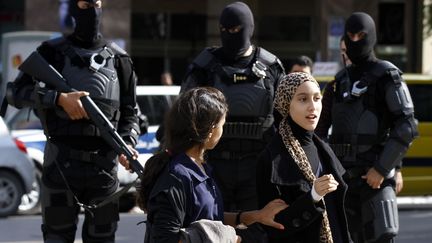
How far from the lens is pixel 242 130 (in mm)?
6688

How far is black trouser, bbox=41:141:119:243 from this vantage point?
6547 millimetres

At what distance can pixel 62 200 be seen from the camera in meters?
6.55

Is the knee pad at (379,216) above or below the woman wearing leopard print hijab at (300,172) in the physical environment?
below

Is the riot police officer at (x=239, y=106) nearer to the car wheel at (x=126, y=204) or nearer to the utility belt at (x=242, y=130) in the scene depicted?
the utility belt at (x=242, y=130)

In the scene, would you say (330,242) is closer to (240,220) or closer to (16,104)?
(240,220)

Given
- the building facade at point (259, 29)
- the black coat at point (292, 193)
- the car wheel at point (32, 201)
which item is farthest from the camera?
the building facade at point (259, 29)

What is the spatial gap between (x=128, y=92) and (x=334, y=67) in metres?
14.6

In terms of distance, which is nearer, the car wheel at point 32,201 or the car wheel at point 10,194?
the car wheel at point 10,194

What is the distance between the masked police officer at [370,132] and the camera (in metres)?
6.85

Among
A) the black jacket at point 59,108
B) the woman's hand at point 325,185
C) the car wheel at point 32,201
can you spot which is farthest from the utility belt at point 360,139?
the car wheel at point 32,201

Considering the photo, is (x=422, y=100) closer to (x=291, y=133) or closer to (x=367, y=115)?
(x=367, y=115)

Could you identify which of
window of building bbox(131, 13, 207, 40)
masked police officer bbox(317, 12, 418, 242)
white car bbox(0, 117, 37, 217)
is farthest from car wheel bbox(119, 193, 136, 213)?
window of building bbox(131, 13, 207, 40)

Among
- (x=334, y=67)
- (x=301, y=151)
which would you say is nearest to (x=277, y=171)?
(x=301, y=151)

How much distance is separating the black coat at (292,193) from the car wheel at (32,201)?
9.40 metres
